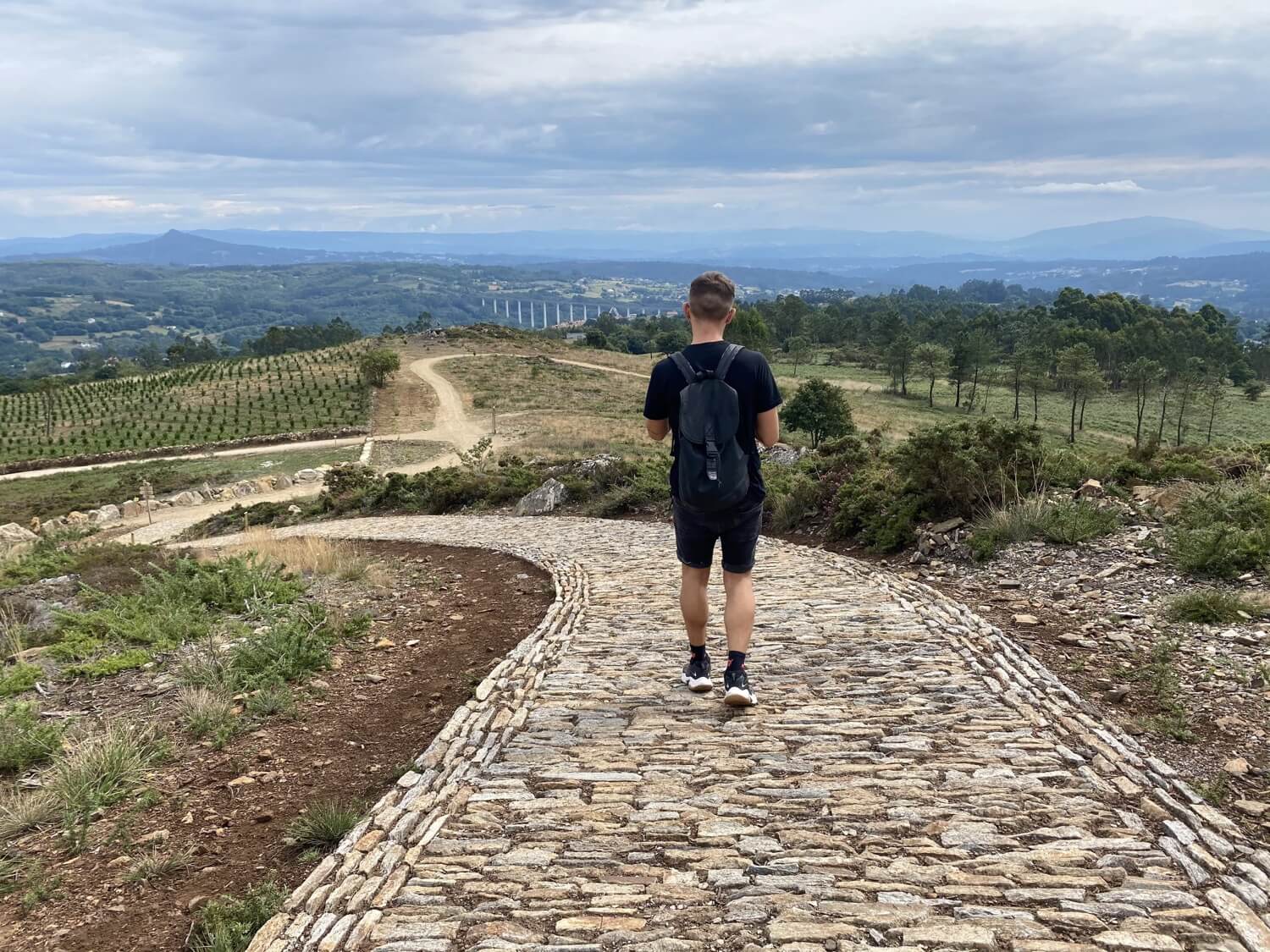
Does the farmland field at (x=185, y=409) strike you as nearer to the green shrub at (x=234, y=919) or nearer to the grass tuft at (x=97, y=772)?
the grass tuft at (x=97, y=772)

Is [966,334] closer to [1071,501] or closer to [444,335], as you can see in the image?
[444,335]

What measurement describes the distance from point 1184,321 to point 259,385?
342 feet

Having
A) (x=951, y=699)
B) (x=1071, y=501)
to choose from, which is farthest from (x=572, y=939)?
(x=1071, y=501)

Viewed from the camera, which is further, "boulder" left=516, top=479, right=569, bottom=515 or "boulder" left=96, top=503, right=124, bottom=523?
"boulder" left=96, top=503, right=124, bottom=523

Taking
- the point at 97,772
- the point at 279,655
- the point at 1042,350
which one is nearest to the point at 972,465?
the point at 279,655

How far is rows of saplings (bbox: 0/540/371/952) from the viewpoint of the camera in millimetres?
3932

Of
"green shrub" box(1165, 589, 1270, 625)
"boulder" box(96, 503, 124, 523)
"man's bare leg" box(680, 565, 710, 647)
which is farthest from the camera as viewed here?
"boulder" box(96, 503, 124, 523)

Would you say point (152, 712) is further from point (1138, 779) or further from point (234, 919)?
point (1138, 779)

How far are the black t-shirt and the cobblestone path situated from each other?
61.2 inches

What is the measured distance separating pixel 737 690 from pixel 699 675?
1.48 ft

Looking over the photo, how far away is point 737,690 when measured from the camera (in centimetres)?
499

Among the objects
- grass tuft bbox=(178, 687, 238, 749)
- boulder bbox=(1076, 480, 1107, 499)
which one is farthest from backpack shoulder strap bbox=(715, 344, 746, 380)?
boulder bbox=(1076, 480, 1107, 499)

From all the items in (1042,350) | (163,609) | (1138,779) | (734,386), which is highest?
(734,386)

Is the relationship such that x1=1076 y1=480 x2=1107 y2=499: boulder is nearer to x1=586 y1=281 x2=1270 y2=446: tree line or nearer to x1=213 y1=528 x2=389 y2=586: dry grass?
x1=213 y1=528 x2=389 y2=586: dry grass
